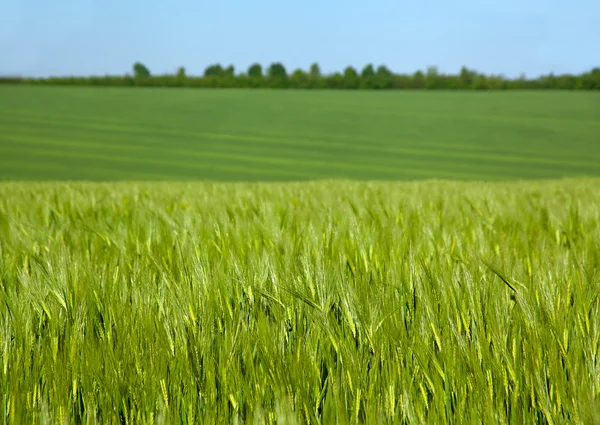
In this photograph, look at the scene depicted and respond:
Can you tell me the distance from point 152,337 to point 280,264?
1.54ft

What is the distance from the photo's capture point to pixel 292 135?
30.1 m

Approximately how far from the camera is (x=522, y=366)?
35.6 inches

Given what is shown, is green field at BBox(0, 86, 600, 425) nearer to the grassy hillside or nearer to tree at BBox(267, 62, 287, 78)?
the grassy hillside

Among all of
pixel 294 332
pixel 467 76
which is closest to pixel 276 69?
pixel 467 76

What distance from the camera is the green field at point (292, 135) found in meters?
24.3

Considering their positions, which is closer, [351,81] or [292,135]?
[292,135]

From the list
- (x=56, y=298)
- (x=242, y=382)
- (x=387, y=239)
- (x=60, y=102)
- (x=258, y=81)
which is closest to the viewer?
(x=242, y=382)

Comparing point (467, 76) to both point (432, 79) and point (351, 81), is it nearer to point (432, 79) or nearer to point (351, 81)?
point (432, 79)

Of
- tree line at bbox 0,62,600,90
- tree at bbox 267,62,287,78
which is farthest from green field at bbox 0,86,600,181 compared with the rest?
tree at bbox 267,62,287,78

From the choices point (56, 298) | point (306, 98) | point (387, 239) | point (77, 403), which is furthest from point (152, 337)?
point (306, 98)

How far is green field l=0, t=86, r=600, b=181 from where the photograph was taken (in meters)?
24.3

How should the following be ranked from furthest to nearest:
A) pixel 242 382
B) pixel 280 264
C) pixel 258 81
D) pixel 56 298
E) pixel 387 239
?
1. pixel 258 81
2. pixel 387 239
3. pixel 280 264
4. pixel 56 298
5. pixel 242 382

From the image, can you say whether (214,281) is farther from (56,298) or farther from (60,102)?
(60,102)

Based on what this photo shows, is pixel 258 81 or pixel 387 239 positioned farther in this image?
pixel 258 81
